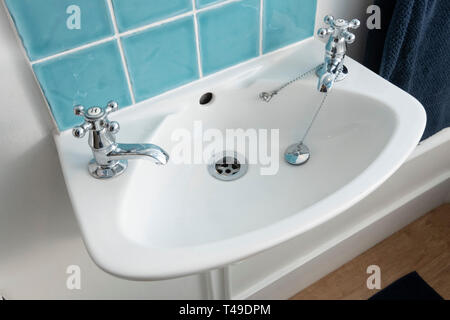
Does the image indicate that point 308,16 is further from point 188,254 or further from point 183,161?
point 188,254

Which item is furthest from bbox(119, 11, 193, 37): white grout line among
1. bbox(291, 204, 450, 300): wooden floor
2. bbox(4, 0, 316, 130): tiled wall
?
bbox(291, 204, 450, 300): wooden floor

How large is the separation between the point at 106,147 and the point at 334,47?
42 centimetres

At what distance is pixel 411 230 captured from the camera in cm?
160

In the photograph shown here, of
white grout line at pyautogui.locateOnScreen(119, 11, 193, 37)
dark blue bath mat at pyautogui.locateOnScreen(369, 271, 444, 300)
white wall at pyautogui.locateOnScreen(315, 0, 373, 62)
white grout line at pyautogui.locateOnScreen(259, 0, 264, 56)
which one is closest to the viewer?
white grout line at pyautogui.locateOnScreen(119, 11, 193, 37)

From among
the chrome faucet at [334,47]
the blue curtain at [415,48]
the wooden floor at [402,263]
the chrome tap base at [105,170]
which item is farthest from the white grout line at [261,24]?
the wooden floor at [402,263]

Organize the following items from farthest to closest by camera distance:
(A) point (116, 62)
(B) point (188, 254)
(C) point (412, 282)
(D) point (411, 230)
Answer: (D) point (411, 230) < (C) point (412, 282) < (A) point (116, 62) < (B) point (188, 254)

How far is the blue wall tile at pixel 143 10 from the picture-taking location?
2.00 feet

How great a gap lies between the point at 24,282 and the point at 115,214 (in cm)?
44

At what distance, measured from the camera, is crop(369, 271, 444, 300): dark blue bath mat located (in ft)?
4.65

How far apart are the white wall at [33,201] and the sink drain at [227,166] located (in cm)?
28

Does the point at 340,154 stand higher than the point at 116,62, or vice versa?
the point at 116,62

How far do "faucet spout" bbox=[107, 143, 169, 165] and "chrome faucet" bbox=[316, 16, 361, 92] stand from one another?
1.04 ft

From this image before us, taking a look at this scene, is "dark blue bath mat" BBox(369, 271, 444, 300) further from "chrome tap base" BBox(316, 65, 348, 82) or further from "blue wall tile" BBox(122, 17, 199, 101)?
"blue wall tile" BBox(122, 17, 199, 101)
